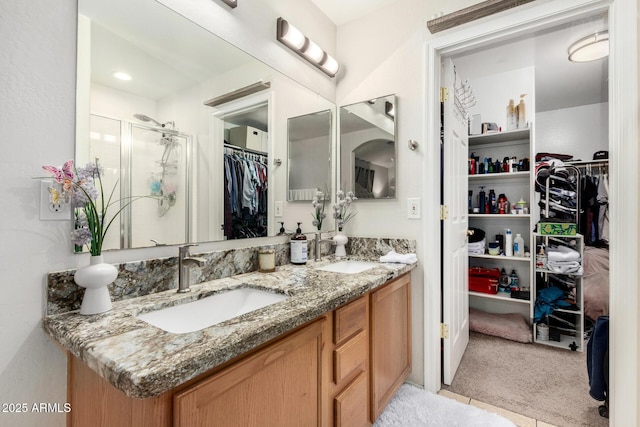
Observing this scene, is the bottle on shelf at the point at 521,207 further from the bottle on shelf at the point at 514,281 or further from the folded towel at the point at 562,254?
the bottle on shelf at the point at 514,281

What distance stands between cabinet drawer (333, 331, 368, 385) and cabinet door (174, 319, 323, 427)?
13 cm

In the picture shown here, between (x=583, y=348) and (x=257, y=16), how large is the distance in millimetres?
3411

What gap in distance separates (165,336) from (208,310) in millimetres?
436

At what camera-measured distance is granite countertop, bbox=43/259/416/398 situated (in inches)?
23.2

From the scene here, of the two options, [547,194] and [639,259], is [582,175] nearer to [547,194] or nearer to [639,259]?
[547,194]

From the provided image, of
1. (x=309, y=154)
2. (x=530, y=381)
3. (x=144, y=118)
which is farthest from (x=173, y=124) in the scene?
(x=530, y=381)

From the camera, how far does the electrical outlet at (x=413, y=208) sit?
191 centimetres

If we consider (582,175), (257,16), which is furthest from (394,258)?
(582,175)

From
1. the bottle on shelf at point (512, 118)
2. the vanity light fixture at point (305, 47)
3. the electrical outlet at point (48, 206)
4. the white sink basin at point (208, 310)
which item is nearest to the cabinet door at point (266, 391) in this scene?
the white sink basin at point (208, 310)

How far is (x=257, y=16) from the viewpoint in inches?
63.7

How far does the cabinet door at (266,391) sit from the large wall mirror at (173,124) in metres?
0.65

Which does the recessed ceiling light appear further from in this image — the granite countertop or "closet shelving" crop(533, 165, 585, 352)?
"closet shelving" crop(533, 165, 585, 352)

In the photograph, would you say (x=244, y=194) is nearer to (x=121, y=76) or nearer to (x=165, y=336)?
(x=121, y=76)

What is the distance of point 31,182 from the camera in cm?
87
